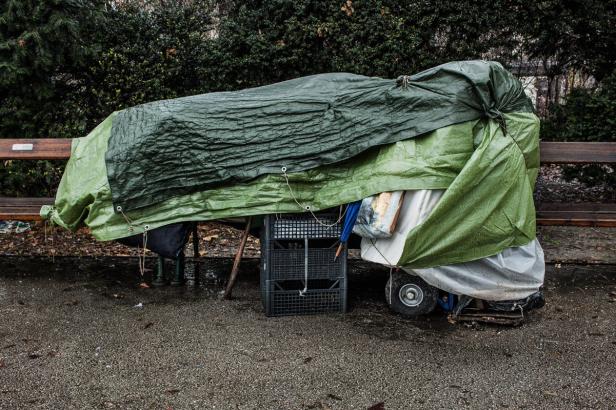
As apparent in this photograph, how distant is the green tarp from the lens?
13.2ft

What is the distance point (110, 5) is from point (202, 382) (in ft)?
16.4

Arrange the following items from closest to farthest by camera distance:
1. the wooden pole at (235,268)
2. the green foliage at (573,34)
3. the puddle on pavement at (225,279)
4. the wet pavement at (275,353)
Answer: the wet pavement at (275,353)
the puddle on pavement at (225,279)
the wooden pole at (235,268)
the green foliage at (573,34)

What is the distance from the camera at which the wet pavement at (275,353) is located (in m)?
3.32

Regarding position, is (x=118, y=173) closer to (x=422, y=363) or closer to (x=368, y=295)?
(x=368, y=295)

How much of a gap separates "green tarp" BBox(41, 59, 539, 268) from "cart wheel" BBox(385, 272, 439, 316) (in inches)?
14.1

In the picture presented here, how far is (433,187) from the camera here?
4016 millimetres

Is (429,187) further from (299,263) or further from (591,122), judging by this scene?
(591,122)

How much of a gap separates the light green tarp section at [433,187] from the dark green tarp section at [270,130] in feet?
0.28

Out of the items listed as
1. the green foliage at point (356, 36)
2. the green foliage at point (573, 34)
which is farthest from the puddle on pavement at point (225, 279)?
the green foliage at point (573, 34)

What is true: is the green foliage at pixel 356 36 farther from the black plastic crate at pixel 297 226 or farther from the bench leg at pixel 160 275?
the black plastic crate at pixel 297 226

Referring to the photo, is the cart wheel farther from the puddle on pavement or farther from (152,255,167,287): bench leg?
(152,255,167,287): bench leg

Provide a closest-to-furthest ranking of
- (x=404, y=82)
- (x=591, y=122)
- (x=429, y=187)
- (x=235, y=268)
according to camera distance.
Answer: (x=429, y=187)
(x=404, y=82)
(x=235, y=268)
(x=591, y=122)

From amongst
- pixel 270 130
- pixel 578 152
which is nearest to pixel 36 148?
pixel 270 130

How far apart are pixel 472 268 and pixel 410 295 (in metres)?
0.48
